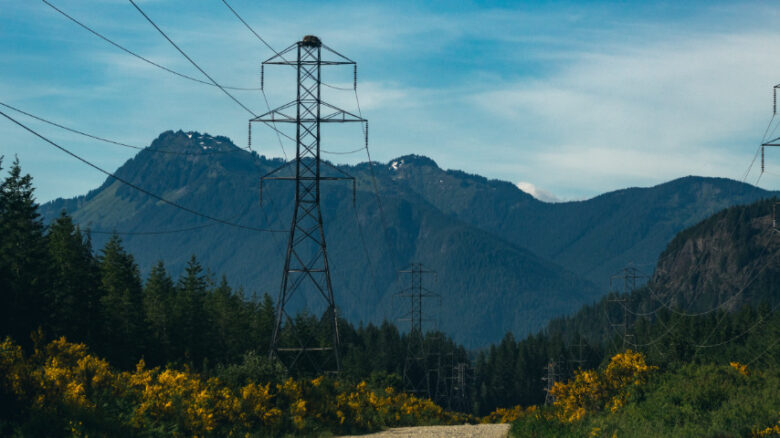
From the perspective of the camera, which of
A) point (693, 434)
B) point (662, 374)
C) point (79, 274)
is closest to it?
point (693, 434)

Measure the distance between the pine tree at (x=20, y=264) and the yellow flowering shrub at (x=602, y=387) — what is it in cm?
3770

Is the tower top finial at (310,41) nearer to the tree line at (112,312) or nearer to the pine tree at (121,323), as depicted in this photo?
the tree line at (112,312)

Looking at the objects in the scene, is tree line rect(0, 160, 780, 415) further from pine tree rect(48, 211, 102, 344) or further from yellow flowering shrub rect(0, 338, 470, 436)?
yellow flowering shrub rect(0, 338, 470, 436)

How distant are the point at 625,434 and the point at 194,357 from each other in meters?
72.4

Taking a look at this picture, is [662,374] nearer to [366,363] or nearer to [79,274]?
[79,274]

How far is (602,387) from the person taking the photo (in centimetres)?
3850

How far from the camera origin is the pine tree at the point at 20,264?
6016cm

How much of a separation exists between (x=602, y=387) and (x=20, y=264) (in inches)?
1855

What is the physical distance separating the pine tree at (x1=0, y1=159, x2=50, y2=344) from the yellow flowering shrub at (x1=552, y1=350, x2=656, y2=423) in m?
37.7

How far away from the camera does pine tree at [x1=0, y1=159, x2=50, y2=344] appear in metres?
60.2

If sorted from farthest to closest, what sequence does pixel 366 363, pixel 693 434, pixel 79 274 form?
pixel 366 363, pixel 79 274, pixel 693 434

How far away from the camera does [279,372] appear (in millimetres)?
41125

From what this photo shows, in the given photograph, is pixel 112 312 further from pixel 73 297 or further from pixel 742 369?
pixel 742 369

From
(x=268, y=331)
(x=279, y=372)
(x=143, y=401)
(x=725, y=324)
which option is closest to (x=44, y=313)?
(x=279, y=372)
